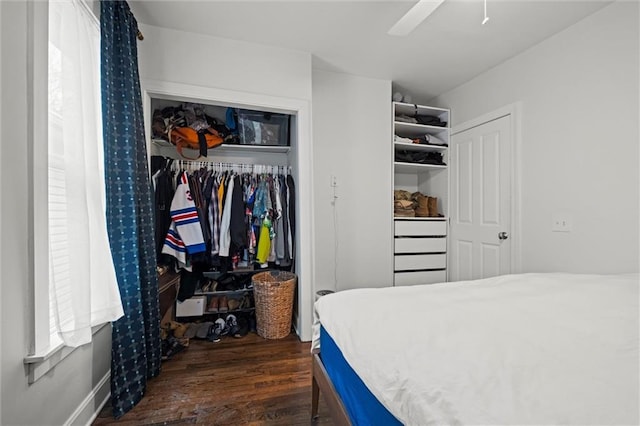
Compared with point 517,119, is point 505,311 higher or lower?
lower

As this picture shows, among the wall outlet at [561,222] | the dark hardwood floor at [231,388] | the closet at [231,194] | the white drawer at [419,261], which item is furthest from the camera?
the white drawer at [419,261]

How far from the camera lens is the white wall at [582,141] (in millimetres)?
1744

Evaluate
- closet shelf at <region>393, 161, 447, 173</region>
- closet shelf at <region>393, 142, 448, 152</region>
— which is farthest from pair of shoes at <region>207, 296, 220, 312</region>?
closet shelf at <region>393, 142, 448, 152</region>

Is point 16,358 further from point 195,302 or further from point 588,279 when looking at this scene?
point 588,279

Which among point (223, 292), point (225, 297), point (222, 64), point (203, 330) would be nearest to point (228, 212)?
point (223, 292)

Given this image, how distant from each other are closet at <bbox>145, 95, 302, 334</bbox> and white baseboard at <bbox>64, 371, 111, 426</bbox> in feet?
3.22

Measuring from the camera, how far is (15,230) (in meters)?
0.98

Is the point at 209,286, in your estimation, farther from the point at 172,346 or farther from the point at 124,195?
the point at 124,195

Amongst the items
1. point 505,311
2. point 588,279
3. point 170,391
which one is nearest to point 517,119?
point 588,279

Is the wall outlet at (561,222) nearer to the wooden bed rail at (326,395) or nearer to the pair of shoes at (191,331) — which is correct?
the wooden bed rail at (326,395)

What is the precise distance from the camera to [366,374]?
2.75 feet

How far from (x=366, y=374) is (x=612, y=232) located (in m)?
1.98

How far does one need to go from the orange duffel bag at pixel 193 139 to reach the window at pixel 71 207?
1.08m

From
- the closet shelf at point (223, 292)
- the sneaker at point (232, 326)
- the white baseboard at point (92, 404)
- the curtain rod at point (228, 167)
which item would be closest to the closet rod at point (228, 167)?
the curtain rod at point (228, 167)
